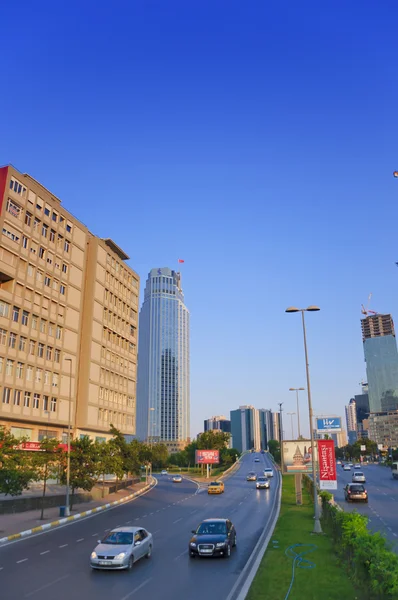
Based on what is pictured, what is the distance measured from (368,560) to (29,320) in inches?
1894

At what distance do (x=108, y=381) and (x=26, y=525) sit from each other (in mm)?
39288

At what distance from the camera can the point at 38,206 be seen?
57.7 m

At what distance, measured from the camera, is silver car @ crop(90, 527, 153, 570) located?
715 inches

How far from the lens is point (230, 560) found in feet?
65.7

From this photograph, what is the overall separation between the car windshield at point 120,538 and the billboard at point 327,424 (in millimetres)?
16560

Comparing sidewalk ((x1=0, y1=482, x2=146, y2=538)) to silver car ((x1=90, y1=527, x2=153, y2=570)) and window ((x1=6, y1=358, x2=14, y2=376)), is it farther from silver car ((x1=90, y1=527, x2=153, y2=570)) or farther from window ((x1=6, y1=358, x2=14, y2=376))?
window ((x1=6, y1=358, x2=14, y2=376))

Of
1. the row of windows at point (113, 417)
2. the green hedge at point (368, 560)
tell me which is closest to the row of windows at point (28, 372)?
the row of windows at point (113, 417)

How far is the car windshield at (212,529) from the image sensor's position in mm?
21547

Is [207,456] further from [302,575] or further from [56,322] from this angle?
[302,575]

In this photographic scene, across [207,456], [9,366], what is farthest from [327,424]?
[207,456]

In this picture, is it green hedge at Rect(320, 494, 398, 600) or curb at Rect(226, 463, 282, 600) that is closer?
green hedge at Rect(320, 494, 398, 600)

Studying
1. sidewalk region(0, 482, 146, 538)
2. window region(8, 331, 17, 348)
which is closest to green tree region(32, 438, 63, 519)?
sidewalk region(0, 482, 146, 538)

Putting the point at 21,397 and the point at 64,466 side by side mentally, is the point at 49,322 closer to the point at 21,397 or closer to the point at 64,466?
the point at 21,397

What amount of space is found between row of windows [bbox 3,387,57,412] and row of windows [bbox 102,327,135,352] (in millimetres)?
15075
